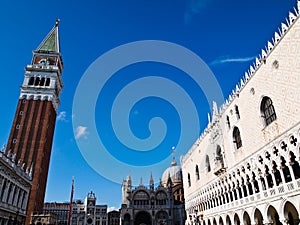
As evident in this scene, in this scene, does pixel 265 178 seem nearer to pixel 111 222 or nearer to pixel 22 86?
pixel 22 86

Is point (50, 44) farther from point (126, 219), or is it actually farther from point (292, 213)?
point (292, 213)

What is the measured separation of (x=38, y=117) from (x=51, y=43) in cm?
2061

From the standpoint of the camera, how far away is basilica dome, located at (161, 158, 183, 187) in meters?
72.3

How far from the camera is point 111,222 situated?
72312 millimetres

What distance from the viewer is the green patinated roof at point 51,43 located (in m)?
57.2

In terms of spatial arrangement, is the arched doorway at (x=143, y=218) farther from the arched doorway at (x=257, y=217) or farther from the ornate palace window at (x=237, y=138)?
the arched doorway at (x=257, y=217)

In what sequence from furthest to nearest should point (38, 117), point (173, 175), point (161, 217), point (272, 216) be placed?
1. point (173, 175)
2. point (161, 217)
3. point (38, 117)
4. point (272, 216)

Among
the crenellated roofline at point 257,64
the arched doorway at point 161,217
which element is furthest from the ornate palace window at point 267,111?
the arched doorway at point 161,217

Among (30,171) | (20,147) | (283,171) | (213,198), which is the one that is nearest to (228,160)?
(213,198)

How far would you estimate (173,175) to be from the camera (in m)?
73.7

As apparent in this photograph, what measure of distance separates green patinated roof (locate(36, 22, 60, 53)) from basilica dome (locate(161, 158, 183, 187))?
4644 cm

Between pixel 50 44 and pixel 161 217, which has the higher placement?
pixel 50 44

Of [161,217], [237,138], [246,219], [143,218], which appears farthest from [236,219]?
[143,218]

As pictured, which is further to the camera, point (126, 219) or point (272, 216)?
point (126, 219)
